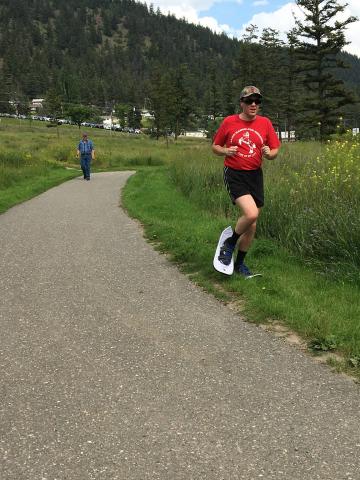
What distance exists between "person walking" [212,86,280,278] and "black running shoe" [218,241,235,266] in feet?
0.66

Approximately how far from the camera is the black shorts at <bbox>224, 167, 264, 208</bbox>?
5.43 m

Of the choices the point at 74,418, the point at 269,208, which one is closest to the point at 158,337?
the point at 74,418

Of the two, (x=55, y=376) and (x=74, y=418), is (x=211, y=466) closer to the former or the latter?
(x=74, y=418)

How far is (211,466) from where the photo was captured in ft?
8.00

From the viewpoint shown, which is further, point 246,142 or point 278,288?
point 246,142

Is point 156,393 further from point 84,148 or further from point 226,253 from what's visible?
point 84,148

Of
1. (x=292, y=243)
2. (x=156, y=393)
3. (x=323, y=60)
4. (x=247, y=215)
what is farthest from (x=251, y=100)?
(x=323, y=60)

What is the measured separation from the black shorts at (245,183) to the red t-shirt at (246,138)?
0.22 feet

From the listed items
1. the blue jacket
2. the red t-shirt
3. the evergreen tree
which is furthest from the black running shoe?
the evergreen tree

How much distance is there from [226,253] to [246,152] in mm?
1256

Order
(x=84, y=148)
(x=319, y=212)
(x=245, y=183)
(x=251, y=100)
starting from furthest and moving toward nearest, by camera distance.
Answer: (x=84, y=148), (x=319, y=212), (x=245, y=183), (x=251, y=100)

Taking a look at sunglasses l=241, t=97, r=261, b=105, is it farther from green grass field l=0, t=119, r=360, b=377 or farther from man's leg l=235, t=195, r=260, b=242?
green grass field l=0, t=119, r=360, b=377

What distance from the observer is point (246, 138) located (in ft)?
17.7

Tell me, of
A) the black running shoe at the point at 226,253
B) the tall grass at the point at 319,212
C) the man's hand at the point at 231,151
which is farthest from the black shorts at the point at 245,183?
the tall grass at the point at 319,212
